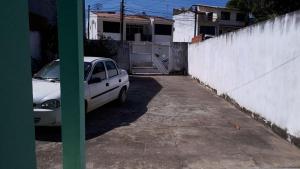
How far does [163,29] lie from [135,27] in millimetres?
4280

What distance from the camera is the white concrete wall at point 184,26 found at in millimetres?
48031

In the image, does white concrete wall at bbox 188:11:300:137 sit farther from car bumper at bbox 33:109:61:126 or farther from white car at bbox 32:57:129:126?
car bumper at bbox 33:109:61:126

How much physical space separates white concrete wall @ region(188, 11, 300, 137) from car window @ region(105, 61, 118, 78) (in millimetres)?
3991

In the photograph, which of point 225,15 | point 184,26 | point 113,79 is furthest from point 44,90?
point 225,15

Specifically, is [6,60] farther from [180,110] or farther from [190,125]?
[180,110]

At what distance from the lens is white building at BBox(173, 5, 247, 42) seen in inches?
1882

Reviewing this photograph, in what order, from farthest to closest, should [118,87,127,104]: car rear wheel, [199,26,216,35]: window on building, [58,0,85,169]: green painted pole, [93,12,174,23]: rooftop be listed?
1. [199,26,216,35]: window on building
2. [93,12,174,23]: rooftop
3. [118,87,127,104]: car rear wheel
4. [58,0,85,169]: green painted pole

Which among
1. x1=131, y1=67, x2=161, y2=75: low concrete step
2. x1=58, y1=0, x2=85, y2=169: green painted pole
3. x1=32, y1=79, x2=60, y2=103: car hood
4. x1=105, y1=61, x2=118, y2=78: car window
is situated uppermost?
x1=58, y1=0, x2=85, y2=169: green painted pole

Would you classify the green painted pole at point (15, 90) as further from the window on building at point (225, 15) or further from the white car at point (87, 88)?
the window on building at point (225, 15)

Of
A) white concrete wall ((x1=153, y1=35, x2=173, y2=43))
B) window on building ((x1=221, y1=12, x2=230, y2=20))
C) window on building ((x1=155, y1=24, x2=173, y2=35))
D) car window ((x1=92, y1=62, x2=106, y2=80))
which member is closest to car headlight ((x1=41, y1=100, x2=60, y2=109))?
car window ((x1=92, y1=62, x2=106, y2=80))

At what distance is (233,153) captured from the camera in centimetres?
573

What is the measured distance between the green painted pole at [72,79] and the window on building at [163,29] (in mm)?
45247

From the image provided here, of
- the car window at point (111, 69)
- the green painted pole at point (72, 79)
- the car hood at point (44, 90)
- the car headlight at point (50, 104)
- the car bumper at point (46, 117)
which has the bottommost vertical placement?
the car bumper at point (46, 117)

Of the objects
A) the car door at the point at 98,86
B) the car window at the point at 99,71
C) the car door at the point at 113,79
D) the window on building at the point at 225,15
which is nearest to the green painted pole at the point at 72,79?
the car door at the point at 98,86
